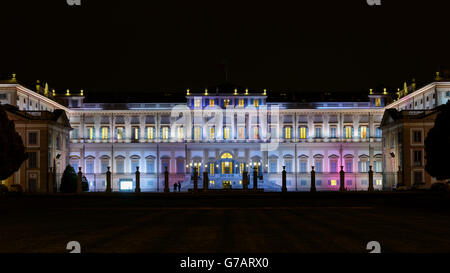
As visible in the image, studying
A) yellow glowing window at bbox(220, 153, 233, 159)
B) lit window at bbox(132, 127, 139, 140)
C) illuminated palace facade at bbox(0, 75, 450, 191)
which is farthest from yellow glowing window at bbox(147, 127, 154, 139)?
yellow glowing window at bbox(220, 153, 233, 159)

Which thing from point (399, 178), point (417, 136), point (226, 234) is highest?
point (417, 136)

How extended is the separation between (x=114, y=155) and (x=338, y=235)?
203 ft

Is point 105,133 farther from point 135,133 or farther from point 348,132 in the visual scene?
point 348,132

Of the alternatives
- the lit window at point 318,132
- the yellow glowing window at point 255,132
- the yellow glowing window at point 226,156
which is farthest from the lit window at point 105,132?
the lit window at point 318,132

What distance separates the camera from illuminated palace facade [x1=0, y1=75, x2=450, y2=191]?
238 ft

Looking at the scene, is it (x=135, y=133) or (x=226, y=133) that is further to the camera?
(x=135, y=133)

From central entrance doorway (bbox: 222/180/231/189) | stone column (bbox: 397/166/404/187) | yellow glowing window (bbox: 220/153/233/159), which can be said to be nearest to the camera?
stone column (bbox: 397/166/404/187)

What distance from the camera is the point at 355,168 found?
73000 mm

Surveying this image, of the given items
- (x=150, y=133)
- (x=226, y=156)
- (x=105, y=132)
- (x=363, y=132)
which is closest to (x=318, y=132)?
(x=363, y=132)

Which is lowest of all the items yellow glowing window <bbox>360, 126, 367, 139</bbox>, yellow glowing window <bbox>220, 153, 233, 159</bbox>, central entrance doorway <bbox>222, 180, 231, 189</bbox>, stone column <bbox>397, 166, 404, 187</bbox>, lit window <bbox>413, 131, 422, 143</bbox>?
central entrance doorway <bbox>222, 180, 231, 189</bbox>

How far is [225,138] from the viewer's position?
242 ft

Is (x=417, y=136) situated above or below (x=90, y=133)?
below

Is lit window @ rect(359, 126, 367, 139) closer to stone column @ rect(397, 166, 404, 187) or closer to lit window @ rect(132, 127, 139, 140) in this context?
stone column @ rect(397, 166, 404, 187)

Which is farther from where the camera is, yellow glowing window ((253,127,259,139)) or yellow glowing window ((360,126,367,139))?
yellow glowing window ((360,126,367,139))
